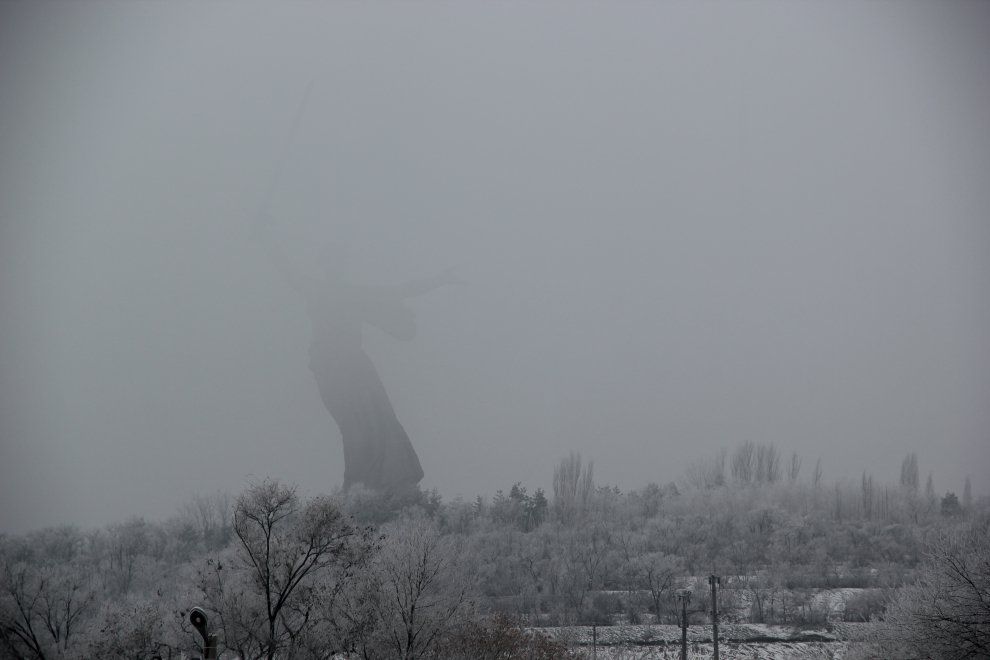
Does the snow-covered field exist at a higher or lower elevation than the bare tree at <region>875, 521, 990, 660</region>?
lower

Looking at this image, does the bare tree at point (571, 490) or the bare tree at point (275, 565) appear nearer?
the bare tree at point (275, 565)

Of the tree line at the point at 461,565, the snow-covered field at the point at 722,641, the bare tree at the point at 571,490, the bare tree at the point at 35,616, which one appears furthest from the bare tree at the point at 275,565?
the bare tree at the point at 571,490

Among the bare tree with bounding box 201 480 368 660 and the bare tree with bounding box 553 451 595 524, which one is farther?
the bare tree with bounding box 553 451 595 524

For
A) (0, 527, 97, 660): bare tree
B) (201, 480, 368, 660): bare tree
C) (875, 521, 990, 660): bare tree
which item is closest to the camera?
(201, 480, 368, 660): bare tree

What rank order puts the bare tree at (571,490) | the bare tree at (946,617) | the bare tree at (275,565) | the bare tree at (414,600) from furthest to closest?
the bare tree at (571,490), the bare tree at (414,600), the bare tree at (946,617), the bare tree at (275,565)

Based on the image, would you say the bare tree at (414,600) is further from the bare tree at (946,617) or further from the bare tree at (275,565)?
the bare tree at (946,617)

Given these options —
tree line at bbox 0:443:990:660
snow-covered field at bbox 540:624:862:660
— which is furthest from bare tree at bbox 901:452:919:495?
snow-covered field at bbox 540:624:862:660

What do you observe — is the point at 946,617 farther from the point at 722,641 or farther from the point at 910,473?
the point at 910,473

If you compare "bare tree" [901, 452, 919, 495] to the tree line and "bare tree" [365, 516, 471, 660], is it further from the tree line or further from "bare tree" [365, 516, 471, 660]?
"bare tree" [365, 516, 471, 660]

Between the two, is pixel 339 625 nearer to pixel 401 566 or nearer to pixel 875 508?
pixel 401 566

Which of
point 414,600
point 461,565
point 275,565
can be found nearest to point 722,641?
point 461,565

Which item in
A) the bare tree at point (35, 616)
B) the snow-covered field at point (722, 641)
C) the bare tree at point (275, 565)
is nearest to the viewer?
the bare tree at point (275, 565)

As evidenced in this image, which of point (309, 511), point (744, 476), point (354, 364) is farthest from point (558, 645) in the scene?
point (744, 476)

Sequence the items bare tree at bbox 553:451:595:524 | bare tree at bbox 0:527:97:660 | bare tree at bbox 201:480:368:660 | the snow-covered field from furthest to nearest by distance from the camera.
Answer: bare tree at bbox 553:451:595:524 → the snow-covered field → bare tree at bbox 0:527:97:660 → bare tree at bbox 201:480:368:660
